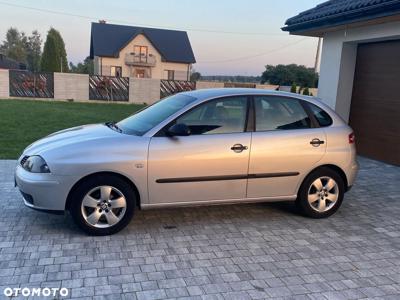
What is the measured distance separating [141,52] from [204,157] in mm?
48141

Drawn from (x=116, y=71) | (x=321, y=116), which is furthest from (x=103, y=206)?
(x=116, y=71)

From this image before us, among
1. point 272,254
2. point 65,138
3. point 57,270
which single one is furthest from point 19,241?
point 272,254

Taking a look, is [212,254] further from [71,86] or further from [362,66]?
[71,86]

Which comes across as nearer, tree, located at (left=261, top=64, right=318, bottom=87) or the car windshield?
the car windshield

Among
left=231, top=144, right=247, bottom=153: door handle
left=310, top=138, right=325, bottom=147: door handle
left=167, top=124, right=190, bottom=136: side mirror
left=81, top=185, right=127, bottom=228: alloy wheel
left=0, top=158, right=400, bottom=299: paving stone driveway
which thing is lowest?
left=0, top=158, right=400, bottom=299: paving stone driveway

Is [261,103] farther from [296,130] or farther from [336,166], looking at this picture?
[336,166]

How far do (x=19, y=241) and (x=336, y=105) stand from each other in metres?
7.65

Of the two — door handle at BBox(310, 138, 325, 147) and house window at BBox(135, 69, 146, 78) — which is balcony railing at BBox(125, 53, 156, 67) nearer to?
house window at BBox(135, 69, 146, 78)

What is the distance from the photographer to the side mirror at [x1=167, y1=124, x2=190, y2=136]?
4434 mm

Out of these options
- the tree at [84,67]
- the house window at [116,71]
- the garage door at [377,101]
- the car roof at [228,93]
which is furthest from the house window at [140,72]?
the car roof at [228,93]

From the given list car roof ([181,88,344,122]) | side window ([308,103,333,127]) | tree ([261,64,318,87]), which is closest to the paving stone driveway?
side window ([308,103,333,127])

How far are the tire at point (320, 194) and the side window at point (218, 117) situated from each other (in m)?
1.18

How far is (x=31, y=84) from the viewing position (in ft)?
75.6

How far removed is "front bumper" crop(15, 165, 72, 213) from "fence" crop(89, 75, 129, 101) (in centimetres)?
2103
